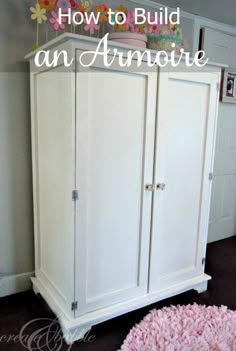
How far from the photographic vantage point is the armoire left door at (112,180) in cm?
161

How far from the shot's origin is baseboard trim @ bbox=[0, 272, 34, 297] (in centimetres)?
217

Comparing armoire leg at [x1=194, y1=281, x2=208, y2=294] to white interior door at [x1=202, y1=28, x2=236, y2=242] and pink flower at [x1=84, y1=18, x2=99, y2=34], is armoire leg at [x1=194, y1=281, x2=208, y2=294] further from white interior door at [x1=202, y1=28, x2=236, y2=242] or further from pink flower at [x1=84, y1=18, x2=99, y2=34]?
pink flower at [x1=84, y1=18, x2=99, y2=34]

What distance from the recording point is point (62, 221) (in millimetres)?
1762

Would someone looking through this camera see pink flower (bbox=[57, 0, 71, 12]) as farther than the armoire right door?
No

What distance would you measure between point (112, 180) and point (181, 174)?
0.54 meters

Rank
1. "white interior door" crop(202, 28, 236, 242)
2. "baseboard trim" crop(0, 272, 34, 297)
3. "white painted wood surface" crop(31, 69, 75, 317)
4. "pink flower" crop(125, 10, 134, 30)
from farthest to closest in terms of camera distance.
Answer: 1. "white interior door" crop(202, 28, 236, 242)
2. "baseboard trim" crop(0, 272, 34, 297)
3. "pink flower" crop(125, 10, 134, 30)
4. "white painted wood surface" crop(31, 69, 75, 317)

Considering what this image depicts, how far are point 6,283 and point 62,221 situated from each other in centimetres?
82

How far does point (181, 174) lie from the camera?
6.64 ft

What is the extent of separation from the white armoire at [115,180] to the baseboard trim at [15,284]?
129 millimetres

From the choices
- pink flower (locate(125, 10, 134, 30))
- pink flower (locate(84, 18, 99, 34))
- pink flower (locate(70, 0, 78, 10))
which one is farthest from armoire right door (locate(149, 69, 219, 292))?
pink flower (locate(70, 0, 78, 10))

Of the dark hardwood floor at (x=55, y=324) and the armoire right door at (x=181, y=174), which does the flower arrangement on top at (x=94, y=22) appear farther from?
the dark hardwood floor at (x=55, y=324)

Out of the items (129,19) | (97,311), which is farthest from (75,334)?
(129,19)

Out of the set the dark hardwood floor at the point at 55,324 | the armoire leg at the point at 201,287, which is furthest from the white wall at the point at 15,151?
the armoire leg at the point at 201,287

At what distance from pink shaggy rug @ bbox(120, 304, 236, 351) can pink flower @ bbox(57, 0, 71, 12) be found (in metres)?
1.96
